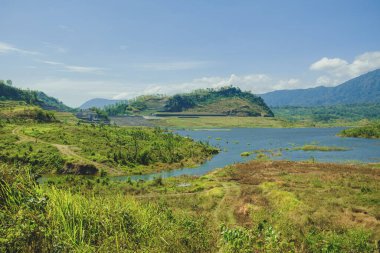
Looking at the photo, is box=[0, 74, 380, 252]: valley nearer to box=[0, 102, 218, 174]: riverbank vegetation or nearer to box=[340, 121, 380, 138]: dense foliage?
box=[0, 102, 218, 174]: riverbank vegetation

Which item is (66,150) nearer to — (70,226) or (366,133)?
(70,226)

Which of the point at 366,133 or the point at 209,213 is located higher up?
the point at 366,133

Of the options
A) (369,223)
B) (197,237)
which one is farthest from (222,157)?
(197,237)

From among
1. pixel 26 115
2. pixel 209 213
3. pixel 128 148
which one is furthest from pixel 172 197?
pixel 26 115

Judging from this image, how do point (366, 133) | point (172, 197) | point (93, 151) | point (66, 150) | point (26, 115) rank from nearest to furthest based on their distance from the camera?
point (172, 197) → point (66, 150) → point (93, 151) → point (26, 115) → point (366, 133)

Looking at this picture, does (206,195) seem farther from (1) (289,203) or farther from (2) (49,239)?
(2) (49,239)

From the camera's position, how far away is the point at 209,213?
40531 millimetres

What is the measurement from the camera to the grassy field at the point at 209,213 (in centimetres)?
1087

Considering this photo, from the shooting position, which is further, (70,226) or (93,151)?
(93,151)

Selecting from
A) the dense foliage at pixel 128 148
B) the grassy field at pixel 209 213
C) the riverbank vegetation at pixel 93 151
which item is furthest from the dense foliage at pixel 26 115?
the grassy field at pixel 209 213

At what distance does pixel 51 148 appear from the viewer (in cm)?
9881

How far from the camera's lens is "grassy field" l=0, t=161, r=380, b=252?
35.7 ft

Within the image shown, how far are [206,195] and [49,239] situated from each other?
1694 inches

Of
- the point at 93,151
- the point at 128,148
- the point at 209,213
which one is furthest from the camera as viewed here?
the point at 128,148
